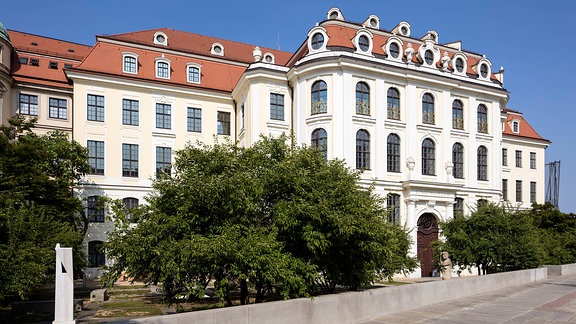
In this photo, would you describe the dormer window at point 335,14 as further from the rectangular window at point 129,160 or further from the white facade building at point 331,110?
the rectangular window at point 129,160

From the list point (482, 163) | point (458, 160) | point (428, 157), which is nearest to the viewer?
point (428, 157)

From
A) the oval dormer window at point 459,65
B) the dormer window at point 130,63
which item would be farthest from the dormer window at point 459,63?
the dormer window at point 130,63

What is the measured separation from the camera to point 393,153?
113ft

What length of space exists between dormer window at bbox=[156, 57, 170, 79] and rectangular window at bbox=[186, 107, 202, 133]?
3.02 metres

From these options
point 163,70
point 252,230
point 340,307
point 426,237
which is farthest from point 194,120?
point 340,307

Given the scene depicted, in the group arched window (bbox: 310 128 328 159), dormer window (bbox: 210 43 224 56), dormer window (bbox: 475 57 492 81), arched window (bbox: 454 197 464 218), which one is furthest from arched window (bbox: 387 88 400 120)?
dormer window (bbox: 210 43 224 56)

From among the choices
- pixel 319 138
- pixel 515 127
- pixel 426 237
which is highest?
pixel 515 127

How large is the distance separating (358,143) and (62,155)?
1814 centimetres

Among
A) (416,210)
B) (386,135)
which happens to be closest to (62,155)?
(386,135)

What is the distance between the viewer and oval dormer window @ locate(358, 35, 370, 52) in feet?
110

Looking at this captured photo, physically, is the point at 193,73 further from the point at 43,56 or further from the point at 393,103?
the point at 393,103

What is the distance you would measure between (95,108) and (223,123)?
30.6 ft

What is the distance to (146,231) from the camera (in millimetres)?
12062

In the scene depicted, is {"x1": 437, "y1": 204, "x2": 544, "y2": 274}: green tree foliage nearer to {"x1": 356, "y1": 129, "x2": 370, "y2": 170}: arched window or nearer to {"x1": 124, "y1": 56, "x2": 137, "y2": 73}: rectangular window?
{"x1": 356, "y1": 129, "x2": 370, "y2": 170}: arched window
